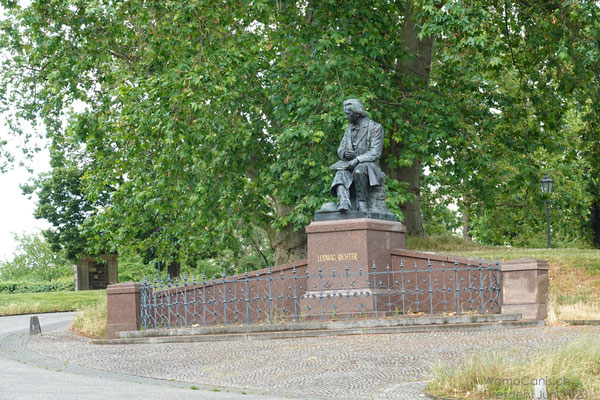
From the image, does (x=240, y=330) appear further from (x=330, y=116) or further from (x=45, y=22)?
(x=45, y=22)

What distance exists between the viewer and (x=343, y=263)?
15.5 m

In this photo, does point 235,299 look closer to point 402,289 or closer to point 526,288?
point 402,289

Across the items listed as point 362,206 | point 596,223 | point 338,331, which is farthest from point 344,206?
point 596,223

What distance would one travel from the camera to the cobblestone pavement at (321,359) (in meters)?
9.52

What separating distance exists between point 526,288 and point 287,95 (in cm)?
899

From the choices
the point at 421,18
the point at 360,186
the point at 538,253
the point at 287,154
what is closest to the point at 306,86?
the point at 287,154

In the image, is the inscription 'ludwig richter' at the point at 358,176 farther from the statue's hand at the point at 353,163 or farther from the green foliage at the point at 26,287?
the green foliage at the point at 26,287

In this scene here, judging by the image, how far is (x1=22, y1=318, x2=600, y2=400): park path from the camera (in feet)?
31.1

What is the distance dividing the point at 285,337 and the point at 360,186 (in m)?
3.71

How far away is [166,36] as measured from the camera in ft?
70.6

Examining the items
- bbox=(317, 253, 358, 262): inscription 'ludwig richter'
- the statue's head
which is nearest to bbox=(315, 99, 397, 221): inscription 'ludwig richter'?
the statue's head

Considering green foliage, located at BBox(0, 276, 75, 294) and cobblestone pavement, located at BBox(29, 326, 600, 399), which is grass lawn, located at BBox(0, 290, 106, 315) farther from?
green foliage, located at BBox(0, 276, 75, 294)

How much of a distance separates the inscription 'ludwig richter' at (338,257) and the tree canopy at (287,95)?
3.68 m

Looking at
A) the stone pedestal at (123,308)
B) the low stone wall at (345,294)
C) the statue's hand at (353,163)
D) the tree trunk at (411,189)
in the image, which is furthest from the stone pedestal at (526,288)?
the tree trunk at (411,189)
